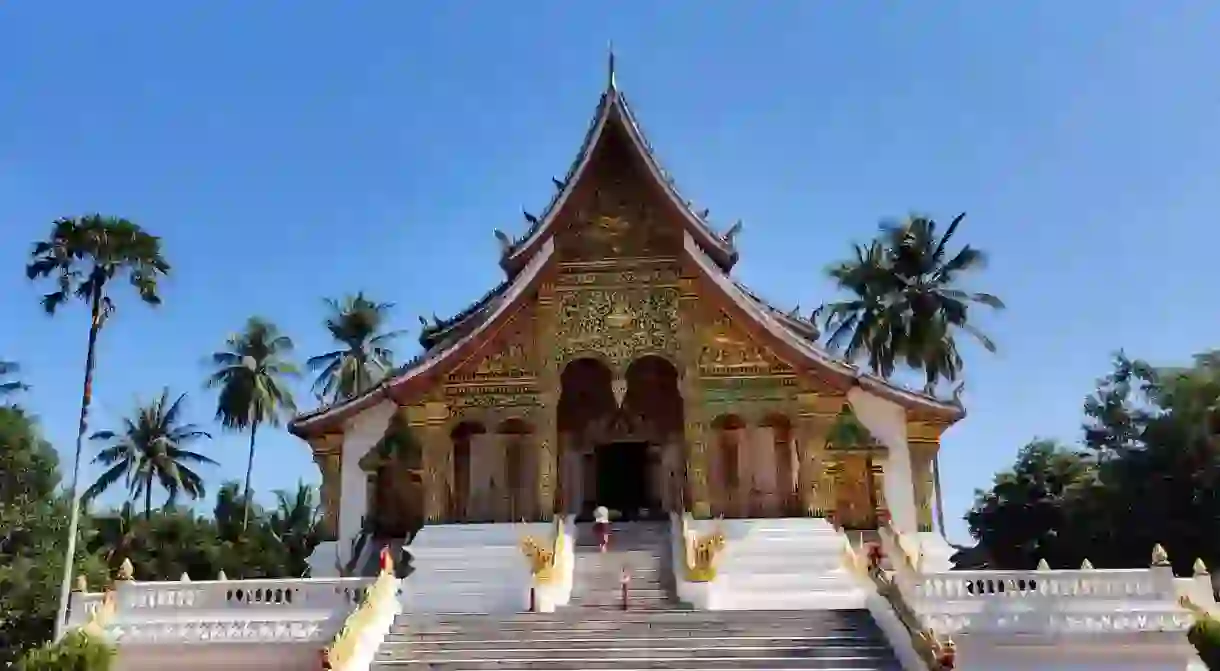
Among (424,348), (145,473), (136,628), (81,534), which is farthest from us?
(145,473)

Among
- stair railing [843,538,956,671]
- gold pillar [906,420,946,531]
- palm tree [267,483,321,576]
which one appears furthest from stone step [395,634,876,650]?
palm tree [267,483,321,576]

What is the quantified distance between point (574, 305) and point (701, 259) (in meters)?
2.27

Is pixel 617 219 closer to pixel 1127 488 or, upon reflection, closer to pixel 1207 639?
pixel 1207 639

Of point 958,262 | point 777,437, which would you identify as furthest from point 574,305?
point 958,262

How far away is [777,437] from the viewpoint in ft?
60.6

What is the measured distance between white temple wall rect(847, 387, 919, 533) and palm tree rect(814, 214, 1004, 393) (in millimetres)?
10110

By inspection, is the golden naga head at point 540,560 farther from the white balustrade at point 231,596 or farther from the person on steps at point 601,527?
the white balustrade at point 231,596


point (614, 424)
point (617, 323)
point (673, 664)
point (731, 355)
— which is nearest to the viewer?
point (673, 664)

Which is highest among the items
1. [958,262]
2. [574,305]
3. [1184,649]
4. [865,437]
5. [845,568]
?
[958,262]

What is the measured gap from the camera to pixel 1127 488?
25.2 meters

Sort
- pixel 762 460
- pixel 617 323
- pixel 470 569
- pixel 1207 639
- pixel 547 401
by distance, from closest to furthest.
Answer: pixel 1207 639 < pixel 470 569 < pixel 547 401 < pixel 617 323 < pixel 762 460

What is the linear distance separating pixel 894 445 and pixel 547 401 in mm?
6200

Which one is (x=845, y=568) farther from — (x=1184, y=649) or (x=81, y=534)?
(x=81, y=534)

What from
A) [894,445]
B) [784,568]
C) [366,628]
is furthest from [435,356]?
[894,445]
